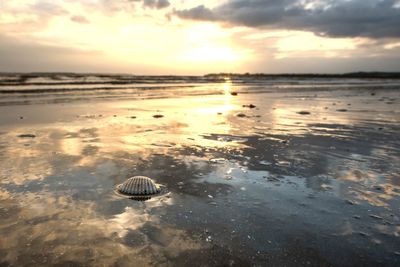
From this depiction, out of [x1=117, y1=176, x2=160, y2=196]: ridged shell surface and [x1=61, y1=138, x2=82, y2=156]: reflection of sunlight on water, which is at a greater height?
[x1=117, y1=176, x2=160, y2=196]: ridged shell surface

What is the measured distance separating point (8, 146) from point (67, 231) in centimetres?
614

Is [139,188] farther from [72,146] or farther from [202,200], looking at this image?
[72,146]

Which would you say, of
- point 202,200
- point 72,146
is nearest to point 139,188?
point 202,200

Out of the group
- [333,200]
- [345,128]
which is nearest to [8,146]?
[333,200]

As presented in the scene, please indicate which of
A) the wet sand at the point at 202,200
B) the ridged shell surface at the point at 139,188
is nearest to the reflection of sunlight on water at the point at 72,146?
the wet sand at the point at 202,200

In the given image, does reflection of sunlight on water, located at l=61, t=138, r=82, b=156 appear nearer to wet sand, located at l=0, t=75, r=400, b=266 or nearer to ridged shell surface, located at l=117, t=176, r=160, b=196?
wet sand, located at l=0, t=75, r=400, b=266

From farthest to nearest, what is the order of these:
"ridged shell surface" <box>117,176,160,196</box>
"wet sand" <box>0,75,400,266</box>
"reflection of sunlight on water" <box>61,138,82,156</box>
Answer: "reflection of sunlight on water" <box>61,138,82,156</box> → "ridged shell surface" <box>117,176,160,196</box> → "wet sand" <box>0,75,400,266</box>

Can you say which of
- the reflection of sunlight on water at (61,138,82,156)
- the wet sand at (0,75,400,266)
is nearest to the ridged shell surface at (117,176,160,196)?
the wet sand at (0,75,400,266)

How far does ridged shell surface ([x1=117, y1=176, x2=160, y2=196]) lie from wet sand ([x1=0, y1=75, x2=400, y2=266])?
0.21 metres

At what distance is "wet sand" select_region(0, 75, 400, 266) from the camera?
4379mm

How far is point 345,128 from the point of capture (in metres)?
13.8

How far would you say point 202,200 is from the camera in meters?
6.12

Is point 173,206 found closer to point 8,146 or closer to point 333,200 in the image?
point 333,200

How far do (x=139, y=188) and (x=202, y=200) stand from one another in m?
1.06
